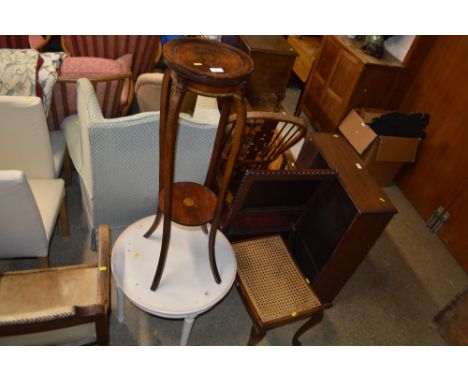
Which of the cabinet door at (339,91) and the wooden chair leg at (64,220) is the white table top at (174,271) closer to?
the wooden chair leg at (64,220)

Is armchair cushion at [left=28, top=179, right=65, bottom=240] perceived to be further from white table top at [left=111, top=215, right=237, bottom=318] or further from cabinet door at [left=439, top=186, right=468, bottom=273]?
cabinet door at [left=439, top=186, right=468, bottom=273]

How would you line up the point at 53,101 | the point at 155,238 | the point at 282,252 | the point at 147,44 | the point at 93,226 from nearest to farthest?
the point at 155,238 < the point at 282,252 < the point at 93,226 < the point at 53,101 < the point at 147,44

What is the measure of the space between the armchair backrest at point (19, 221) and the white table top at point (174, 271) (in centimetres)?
33

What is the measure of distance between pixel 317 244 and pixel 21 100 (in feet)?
4.93

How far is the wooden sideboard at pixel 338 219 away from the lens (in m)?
1.50

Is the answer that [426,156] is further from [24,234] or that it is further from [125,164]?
[24,234]

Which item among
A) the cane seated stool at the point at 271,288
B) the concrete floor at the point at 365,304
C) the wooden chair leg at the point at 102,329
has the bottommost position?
the concrete floor at the point at 365,304

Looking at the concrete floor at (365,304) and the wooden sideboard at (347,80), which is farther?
the wooden sideboard at (347,80)

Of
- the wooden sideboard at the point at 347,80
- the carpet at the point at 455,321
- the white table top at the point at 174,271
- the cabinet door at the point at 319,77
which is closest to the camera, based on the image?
the white table top at the point at 174,271

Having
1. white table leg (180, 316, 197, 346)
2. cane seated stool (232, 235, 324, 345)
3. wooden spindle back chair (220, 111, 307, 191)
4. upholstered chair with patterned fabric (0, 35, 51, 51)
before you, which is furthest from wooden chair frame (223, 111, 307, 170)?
upholstered chair with patterned fabric (0, 35, 51, 51)

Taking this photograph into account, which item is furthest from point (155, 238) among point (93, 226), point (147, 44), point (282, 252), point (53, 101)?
point (147, 44)

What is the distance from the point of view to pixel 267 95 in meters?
3.15

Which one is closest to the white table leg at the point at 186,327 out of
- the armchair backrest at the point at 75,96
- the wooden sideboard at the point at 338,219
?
the wooden sideboard at the point at 338,219

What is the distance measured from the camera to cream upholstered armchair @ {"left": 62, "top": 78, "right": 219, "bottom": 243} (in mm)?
1467
